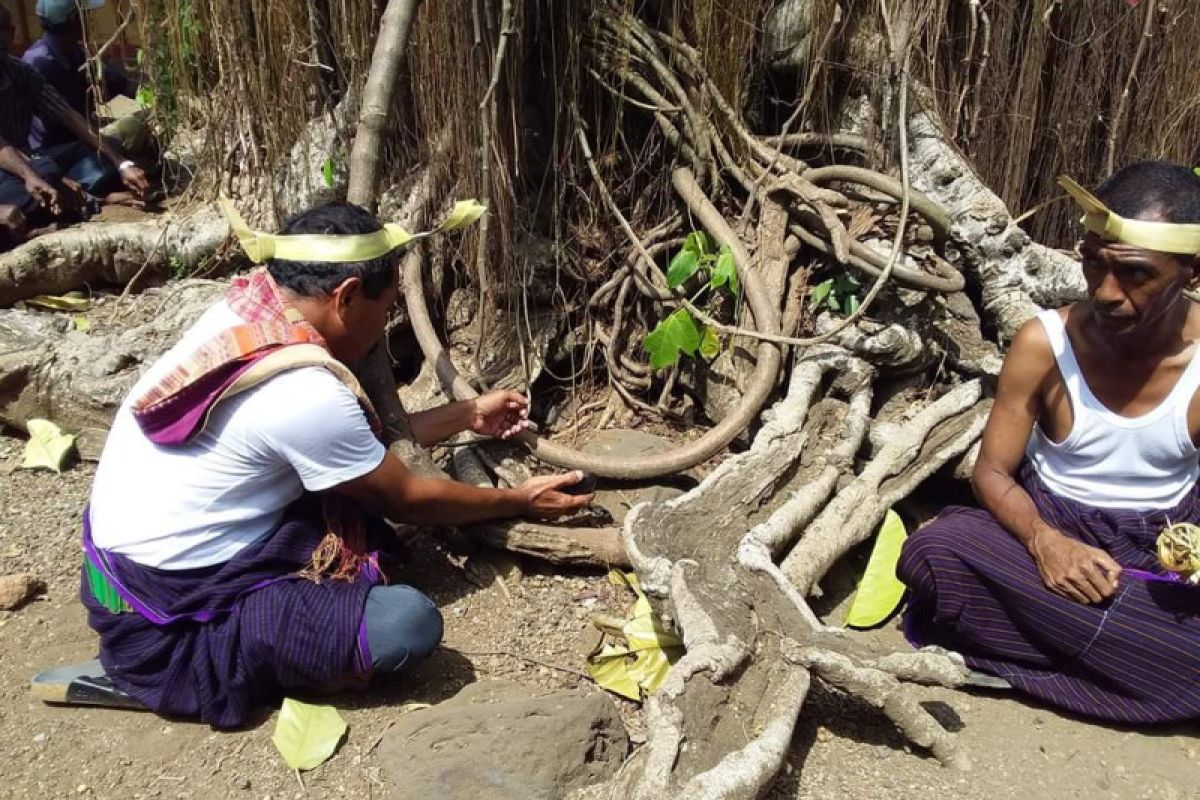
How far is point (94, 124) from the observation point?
19.6 feet

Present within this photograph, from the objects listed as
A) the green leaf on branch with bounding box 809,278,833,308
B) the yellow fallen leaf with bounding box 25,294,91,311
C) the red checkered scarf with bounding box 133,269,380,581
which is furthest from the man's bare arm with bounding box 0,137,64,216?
the green leaf on branch with bounding box 809,278,833,308

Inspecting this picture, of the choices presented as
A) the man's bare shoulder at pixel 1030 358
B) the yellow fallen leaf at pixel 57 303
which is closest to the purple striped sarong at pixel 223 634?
the man's bare shoulder at pixel 1030 358

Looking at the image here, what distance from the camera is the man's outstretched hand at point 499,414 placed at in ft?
9.62

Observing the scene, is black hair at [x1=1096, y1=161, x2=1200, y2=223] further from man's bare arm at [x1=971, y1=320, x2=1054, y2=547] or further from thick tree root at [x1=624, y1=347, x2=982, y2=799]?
thick tree root at [x1=624, y1=347, x2=982, y2=799]

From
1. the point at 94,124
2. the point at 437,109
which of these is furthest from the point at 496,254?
the point at 94,124

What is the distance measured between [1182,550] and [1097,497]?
30 cm

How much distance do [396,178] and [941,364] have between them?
2.11 m

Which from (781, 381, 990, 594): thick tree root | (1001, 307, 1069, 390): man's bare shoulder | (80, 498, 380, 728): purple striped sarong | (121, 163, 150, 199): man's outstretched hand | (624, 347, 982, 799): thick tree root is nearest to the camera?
(624, 347, 982, 799): thick tree root

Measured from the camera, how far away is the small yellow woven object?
2121 mm

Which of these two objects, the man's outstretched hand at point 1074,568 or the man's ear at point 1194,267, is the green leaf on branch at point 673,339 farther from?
the man's ear at point 1194,267

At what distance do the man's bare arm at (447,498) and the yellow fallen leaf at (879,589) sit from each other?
32.6 inches

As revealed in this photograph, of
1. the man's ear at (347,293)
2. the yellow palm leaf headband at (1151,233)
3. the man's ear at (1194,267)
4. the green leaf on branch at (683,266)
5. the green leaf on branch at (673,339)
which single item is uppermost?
the yellow palm leaf headband at (1151,233)

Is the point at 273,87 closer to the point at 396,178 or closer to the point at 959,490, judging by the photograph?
the point at 396,178

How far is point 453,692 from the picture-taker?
2.41 m
